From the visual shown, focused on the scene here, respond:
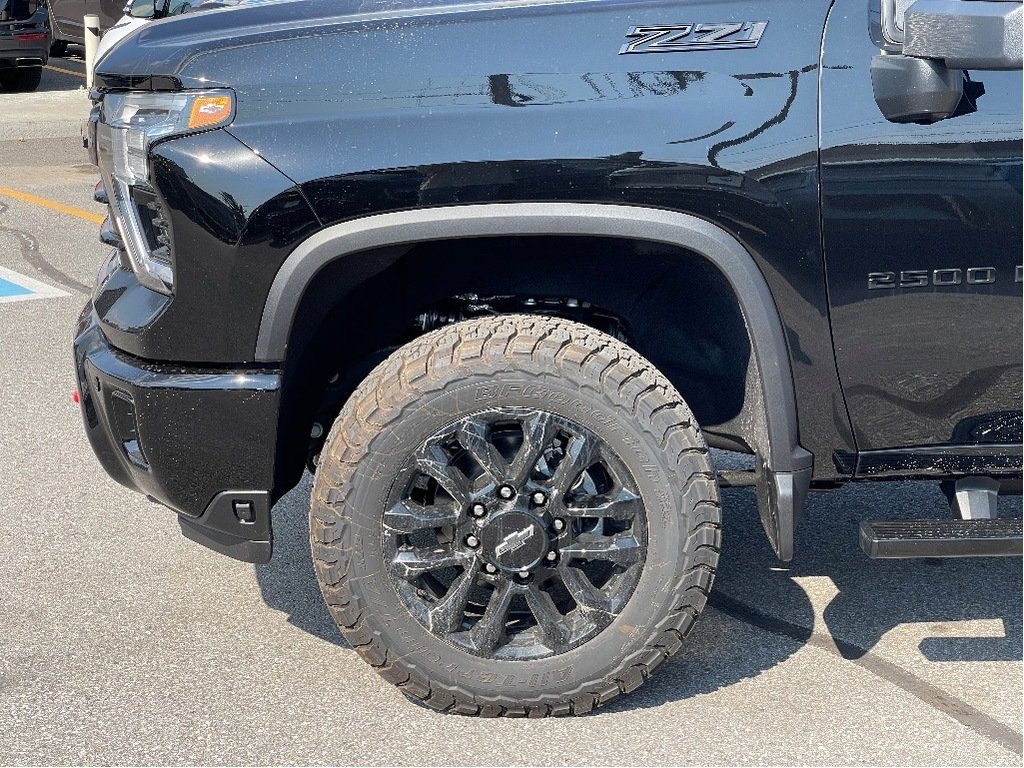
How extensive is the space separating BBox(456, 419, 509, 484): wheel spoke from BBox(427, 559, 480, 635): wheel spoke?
0.73ft

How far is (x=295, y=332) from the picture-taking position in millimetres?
3152

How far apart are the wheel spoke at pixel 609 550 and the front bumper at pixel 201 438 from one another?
2.24ft

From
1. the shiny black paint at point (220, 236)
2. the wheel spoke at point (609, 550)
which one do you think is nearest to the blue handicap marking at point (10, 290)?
the shiny black paint at point (220, 236)

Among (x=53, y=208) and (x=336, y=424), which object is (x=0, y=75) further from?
(x=336, y=424)

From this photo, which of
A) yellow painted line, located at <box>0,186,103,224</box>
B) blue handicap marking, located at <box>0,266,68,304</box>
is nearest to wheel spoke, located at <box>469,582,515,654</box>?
blue handicap marking, located at <box>0,266,68,304</box>

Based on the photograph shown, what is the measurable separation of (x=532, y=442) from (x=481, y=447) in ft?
0.36

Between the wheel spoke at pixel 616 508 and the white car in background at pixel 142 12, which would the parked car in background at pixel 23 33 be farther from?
the wheel spoke at pixel 616 508

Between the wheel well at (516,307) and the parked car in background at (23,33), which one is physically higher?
the wheel well at (516,307)

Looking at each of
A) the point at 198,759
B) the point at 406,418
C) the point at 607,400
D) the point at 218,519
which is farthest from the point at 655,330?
the point at 198,759

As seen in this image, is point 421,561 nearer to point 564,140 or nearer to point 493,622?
point 493,622

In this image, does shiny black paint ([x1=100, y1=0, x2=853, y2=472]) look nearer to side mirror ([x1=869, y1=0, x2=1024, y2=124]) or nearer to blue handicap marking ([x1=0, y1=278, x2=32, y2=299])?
side mirror ([x1=869, y1=0, x2=1024, y2=124])

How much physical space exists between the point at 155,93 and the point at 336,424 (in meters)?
0.81

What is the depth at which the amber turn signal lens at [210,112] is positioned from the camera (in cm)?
299

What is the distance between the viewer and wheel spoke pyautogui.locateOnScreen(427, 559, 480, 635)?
3172 mm
